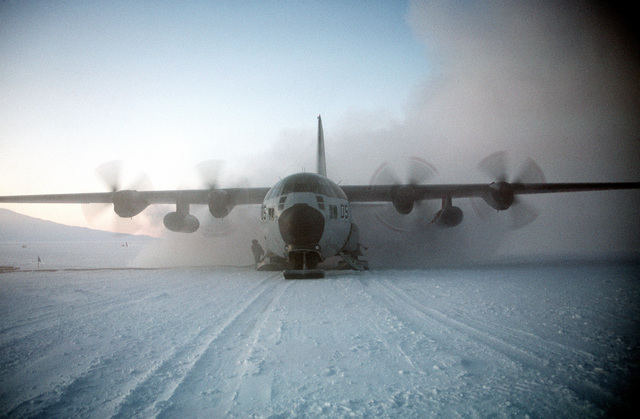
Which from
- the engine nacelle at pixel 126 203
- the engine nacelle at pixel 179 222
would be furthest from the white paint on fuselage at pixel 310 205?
the engine nacelle at pixel 126 203

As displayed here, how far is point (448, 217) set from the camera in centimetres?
1477

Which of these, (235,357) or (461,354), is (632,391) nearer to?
(461,354)

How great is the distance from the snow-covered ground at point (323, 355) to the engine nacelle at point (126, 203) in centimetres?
830

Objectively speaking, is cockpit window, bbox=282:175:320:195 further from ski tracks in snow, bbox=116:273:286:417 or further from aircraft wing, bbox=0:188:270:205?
ski tracks in snow, bbox=116:273:286:417

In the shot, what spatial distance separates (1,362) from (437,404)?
462 cm

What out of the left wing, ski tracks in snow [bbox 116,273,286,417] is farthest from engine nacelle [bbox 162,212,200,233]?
ski tracks in snow [bbox 116,273,286,417]

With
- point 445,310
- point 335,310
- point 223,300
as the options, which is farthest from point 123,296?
point 445,310

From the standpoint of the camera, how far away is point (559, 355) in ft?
10.2

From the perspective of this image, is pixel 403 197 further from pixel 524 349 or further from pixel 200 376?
pixel 200 376

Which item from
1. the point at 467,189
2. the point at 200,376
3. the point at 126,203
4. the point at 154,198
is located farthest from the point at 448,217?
the point at 126,203

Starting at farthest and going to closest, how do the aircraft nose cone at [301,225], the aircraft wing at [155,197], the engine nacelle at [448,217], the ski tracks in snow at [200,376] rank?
1. the aircraft wing at [155,197]
2. the engine nacelle at [448,217]
3. the aircraft nose cone at [301,225]
4. the ski tracks in snow at [200,376]

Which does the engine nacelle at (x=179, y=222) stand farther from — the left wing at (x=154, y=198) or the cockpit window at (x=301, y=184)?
the cockpit window at (x=301, y=184)

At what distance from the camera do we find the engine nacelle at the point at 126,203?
45.6 feet

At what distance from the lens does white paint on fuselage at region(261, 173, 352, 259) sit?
934cm
